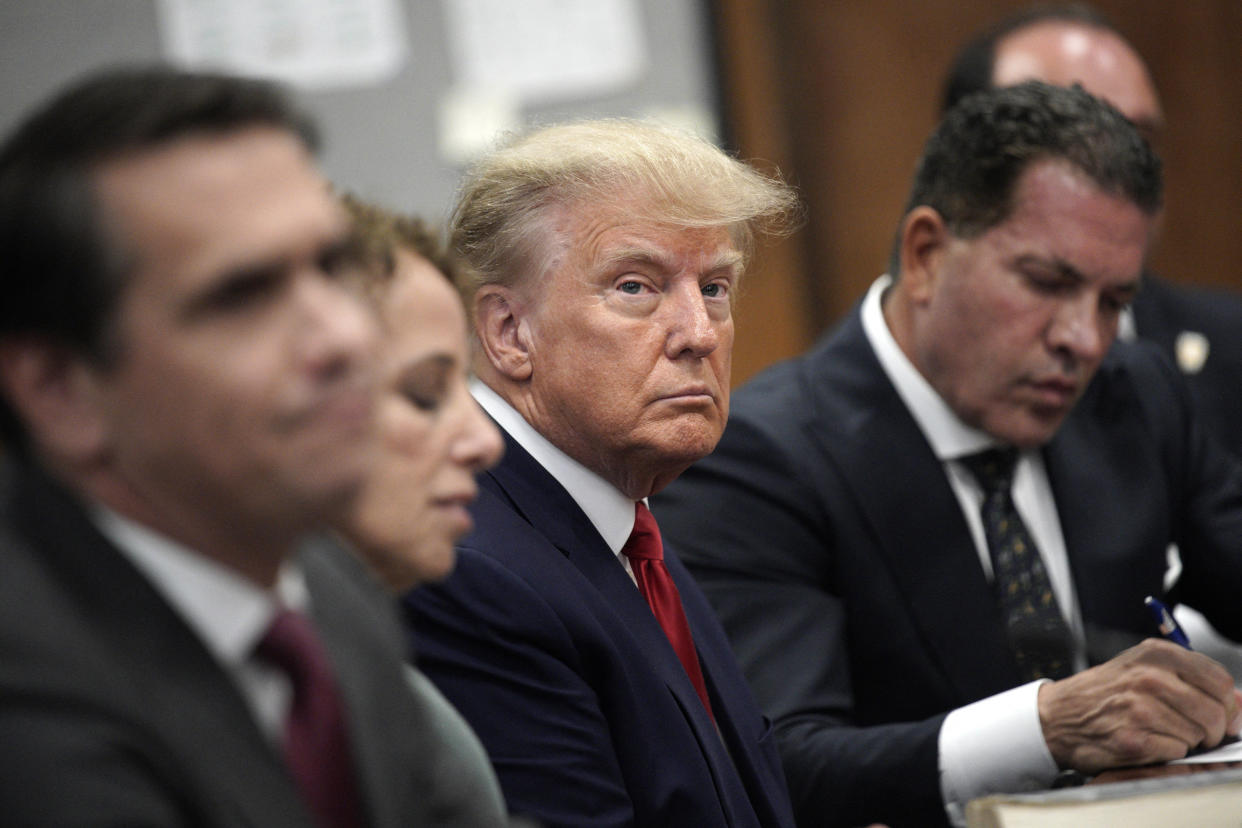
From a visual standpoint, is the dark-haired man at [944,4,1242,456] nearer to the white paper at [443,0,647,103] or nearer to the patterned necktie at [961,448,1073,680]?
the white paper at [443,0,647,103]

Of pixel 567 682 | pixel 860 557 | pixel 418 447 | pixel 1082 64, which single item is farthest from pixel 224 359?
pixel 1082 64

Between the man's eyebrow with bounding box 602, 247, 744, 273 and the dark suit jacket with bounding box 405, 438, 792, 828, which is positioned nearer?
the dark suit jacket with bounding box 405, 438, 792, 828

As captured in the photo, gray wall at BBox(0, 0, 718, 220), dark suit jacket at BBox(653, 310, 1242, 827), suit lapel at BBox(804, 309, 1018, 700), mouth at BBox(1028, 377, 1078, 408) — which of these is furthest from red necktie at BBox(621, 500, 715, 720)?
gray wall at BBox(0, 0, 718, 220)

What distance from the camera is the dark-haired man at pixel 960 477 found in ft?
5.65

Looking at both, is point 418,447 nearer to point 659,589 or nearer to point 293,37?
point 659,589

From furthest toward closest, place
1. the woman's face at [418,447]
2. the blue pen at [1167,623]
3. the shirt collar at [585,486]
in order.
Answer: the blue pen at [1167,623], the shirt collar at [585,486], the woman's face at [418,447]

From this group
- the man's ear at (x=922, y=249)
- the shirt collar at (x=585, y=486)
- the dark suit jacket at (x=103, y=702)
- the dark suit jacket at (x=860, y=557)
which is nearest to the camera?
the dark suit jacket at (x=103, y=702)

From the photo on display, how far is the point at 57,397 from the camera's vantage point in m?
0.67

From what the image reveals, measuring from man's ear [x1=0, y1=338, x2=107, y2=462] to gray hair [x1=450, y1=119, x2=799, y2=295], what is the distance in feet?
2.56

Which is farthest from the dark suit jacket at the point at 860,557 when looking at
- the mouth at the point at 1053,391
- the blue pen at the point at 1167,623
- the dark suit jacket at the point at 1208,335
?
the dark suit jacket at the point at 1208,335

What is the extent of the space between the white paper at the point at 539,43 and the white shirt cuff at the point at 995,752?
69.4 inches

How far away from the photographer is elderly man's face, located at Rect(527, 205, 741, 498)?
4.57ft

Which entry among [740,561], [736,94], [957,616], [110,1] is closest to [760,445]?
[740,561]

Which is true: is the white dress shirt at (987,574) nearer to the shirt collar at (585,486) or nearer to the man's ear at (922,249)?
the man's ear at (922,249)
